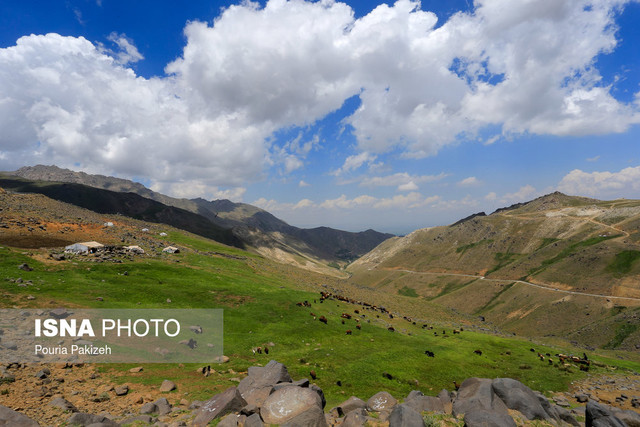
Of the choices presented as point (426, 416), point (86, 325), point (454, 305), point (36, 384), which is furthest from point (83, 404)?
point (454, 305)

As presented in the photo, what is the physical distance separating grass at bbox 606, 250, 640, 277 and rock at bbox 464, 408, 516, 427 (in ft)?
542

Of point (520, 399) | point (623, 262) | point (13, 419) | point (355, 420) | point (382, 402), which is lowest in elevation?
point (623, 262)

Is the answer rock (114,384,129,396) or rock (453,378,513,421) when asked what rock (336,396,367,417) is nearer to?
rock (453,378,513,421)

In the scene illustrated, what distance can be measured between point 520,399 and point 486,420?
215 inches

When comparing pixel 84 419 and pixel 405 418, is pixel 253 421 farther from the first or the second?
pixel 84 419

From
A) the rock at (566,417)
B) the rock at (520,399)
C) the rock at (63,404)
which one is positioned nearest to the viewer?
the rock at (63,404)

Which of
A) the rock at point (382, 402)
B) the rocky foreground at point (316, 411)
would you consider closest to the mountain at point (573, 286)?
the rocky foreground at point (316, 411)

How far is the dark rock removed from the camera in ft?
46.4

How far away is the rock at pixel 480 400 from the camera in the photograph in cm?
1689

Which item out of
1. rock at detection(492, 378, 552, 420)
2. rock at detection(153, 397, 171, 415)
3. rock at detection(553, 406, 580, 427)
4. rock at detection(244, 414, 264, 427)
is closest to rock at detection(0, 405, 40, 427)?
rock at detection(153, 397, 171, 415)

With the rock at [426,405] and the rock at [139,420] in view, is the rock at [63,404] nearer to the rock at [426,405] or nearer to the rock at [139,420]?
Result: the rock at [139,420]

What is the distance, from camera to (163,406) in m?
17.9

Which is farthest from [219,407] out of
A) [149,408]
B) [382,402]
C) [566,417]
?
[566,417]

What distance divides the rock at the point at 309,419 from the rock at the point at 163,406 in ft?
27.6
